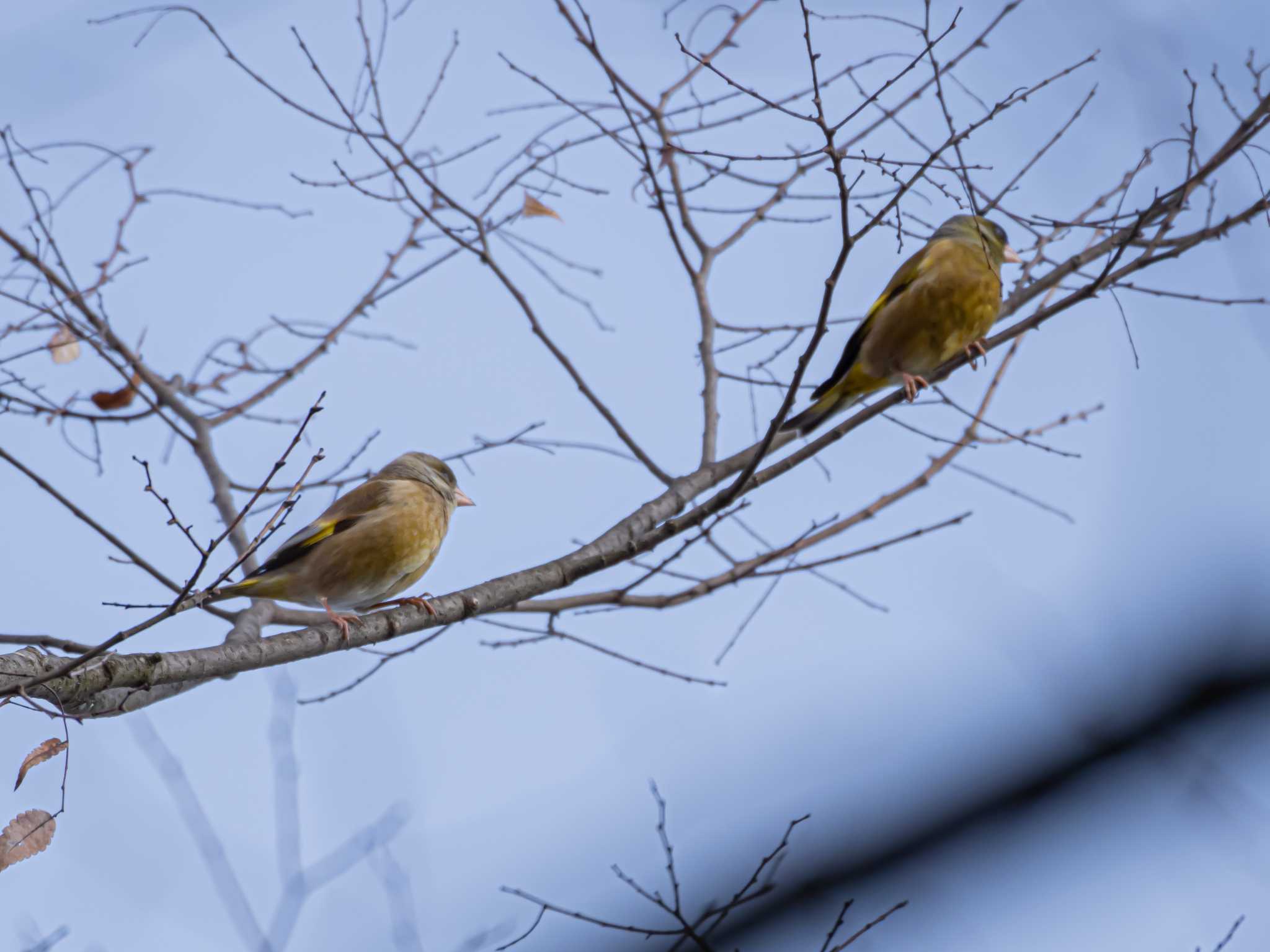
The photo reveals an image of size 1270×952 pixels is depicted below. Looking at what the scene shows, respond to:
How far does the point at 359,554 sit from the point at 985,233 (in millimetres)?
3089

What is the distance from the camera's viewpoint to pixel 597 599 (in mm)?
5012

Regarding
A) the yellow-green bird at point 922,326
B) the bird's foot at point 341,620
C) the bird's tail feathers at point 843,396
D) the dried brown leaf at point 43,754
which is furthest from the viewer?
the bird's tail feathers at point 843,396

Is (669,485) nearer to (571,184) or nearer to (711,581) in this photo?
(711,581)

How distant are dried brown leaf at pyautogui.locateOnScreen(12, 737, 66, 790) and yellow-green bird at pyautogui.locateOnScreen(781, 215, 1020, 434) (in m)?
3.24

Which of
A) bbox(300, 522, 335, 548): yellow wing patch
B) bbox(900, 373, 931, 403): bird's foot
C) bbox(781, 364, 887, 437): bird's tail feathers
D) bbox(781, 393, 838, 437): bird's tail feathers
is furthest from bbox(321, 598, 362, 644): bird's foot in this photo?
bbox(900, 373, 931, 403): bird's foot

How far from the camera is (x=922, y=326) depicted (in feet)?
17.5

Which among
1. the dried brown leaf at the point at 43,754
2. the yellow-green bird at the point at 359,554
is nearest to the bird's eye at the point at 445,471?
the yellow-green bird at the point at 359,554

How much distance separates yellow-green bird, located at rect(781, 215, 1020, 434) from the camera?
207 inches

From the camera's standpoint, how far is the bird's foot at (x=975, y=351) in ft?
16.2

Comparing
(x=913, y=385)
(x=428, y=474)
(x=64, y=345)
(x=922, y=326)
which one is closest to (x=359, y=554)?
(x=428, y=474)

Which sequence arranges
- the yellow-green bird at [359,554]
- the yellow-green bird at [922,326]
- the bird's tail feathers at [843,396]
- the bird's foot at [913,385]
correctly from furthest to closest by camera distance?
the bird's tail feathers at [843,396], the yellow-green bird at [922,326], the bird's foot at [913,385], the yellow-green bird at [359,554]

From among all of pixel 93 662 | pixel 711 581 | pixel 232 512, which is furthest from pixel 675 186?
pixel 93 662

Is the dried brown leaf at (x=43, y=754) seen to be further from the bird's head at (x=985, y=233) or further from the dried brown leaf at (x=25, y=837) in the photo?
the bird's head at (x=985, y=233)

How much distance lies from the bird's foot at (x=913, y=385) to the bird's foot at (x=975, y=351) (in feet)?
0.72
